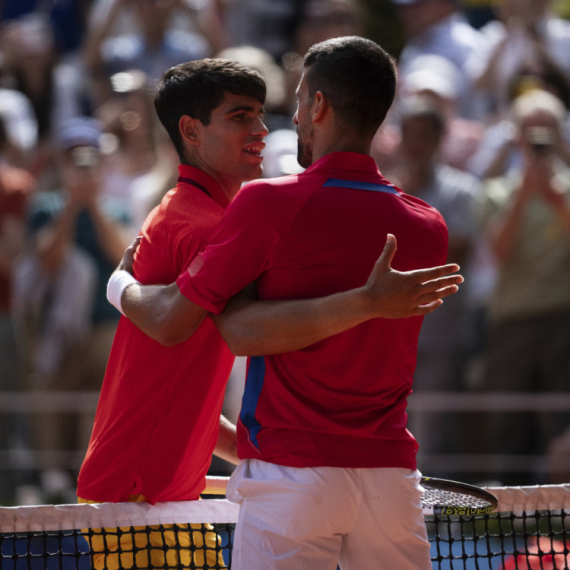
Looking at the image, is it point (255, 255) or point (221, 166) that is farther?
point (221, 166)

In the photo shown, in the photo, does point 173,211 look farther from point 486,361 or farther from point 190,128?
point 486,361

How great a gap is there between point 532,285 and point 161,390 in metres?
4.30

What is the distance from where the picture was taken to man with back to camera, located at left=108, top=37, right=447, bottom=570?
251 centimetres

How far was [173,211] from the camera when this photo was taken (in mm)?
2877

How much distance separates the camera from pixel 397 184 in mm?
6812

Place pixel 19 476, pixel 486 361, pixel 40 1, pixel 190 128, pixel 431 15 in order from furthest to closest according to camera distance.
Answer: pixel 40 1
pixel 431 15
pixel 19 476
pixel 486 361
pixel 190 128

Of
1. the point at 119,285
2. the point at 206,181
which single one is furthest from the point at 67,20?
the point at 119,285

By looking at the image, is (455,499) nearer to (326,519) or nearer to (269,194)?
(326,519)

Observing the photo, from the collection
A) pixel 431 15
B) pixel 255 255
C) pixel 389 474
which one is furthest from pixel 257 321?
pixel 431 15

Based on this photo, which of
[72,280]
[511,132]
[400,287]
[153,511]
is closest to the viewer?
[400,287]

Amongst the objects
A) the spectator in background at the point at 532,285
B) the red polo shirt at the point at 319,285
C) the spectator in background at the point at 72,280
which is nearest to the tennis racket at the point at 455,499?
the red polo shirt at the point at 319,285

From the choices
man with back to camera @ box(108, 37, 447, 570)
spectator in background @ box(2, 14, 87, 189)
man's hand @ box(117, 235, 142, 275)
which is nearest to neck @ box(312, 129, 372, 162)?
man with back to camera @ box(108, 37, 447, 570)

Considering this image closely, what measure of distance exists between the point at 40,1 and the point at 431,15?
3.89 meters

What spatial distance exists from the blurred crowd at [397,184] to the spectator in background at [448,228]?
1 centimetres
